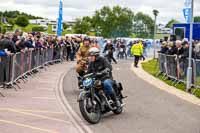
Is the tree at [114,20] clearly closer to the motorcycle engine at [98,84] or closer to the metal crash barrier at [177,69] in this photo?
the metal crash barrier at [177,69]

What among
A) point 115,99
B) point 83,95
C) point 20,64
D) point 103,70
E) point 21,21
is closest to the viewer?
point 83,95

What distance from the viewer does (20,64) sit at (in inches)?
780

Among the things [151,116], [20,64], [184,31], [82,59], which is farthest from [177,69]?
[184,31]

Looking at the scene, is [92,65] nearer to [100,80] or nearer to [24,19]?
[100,80]

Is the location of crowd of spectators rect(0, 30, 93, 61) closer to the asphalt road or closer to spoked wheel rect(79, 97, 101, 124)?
the asphalt road

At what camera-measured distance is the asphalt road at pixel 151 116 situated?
10.8 meters

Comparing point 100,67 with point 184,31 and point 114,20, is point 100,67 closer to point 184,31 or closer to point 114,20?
point 184,31

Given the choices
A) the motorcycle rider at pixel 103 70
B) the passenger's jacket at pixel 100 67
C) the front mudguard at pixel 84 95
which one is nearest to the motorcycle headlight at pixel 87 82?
the front mudguard at pixel 84 95

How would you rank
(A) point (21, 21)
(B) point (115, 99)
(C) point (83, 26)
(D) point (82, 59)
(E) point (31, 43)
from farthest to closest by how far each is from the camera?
1. (A) point (21, 21)
2. (C) point (83, 26)
3. (E) point (31, 43)
4. (D) point (82, 59)
5. (B) point (115, 99)

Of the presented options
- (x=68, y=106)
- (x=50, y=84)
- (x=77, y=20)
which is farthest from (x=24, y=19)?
(x=68, y=106)

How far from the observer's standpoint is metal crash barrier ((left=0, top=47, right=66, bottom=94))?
16.7 metres

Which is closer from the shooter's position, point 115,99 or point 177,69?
point 115,99

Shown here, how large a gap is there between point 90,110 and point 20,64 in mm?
8826

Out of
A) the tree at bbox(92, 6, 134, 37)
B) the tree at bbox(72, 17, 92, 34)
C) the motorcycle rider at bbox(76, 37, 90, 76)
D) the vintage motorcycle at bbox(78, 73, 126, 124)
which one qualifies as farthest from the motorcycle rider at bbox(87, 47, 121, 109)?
the tree at bbox(72, 17, 92, 34)
